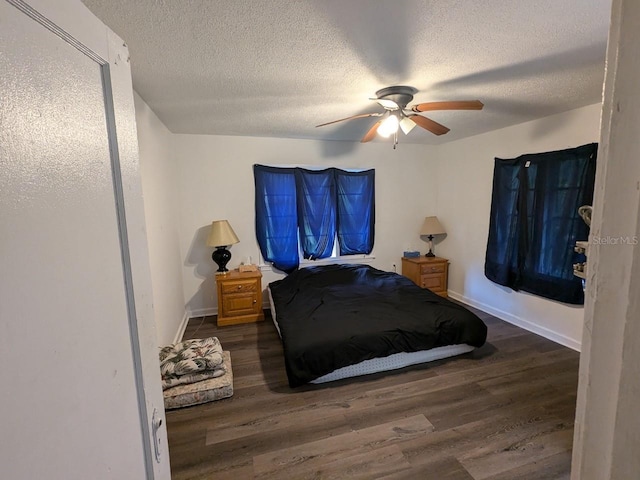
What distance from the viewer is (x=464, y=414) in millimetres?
A: 2064

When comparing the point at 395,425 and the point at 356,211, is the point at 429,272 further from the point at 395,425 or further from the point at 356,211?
the point at 395,425

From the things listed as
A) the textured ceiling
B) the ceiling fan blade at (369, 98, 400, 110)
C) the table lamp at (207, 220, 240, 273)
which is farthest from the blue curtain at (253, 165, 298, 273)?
the ceiling fan blade at (369, 98, 400, 110)

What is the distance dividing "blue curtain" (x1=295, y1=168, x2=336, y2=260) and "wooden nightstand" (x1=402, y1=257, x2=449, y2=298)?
4.22 feet

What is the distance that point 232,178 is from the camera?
12.6ft

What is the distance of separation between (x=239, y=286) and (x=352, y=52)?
2.78 m

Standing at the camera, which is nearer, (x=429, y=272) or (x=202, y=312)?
(x=202, y=312)

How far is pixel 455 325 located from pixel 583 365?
2.39 metres

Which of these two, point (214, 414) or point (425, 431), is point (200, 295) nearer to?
point (214, 414)

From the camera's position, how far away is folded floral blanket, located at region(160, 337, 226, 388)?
7.25 feet

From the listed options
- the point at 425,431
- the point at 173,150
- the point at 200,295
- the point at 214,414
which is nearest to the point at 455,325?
the point at 425,431

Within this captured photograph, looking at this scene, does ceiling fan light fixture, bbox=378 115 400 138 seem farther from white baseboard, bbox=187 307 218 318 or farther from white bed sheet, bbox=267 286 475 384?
white baseboard, bbox=187 307 218 318

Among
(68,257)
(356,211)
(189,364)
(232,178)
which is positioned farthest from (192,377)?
(356,211)

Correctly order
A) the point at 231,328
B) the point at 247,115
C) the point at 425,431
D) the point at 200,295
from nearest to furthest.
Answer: the point at 425,431
the point at 247,115
the point at 231,328
the point at 200,295

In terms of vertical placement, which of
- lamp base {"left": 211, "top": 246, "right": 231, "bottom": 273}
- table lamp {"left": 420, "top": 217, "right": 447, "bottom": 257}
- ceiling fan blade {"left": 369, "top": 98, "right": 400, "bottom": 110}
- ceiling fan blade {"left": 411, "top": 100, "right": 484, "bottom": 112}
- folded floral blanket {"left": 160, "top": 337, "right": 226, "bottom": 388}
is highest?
ceiling fan blade {"left": 369, "top": 98, "right": 400, "bottom": 110}
